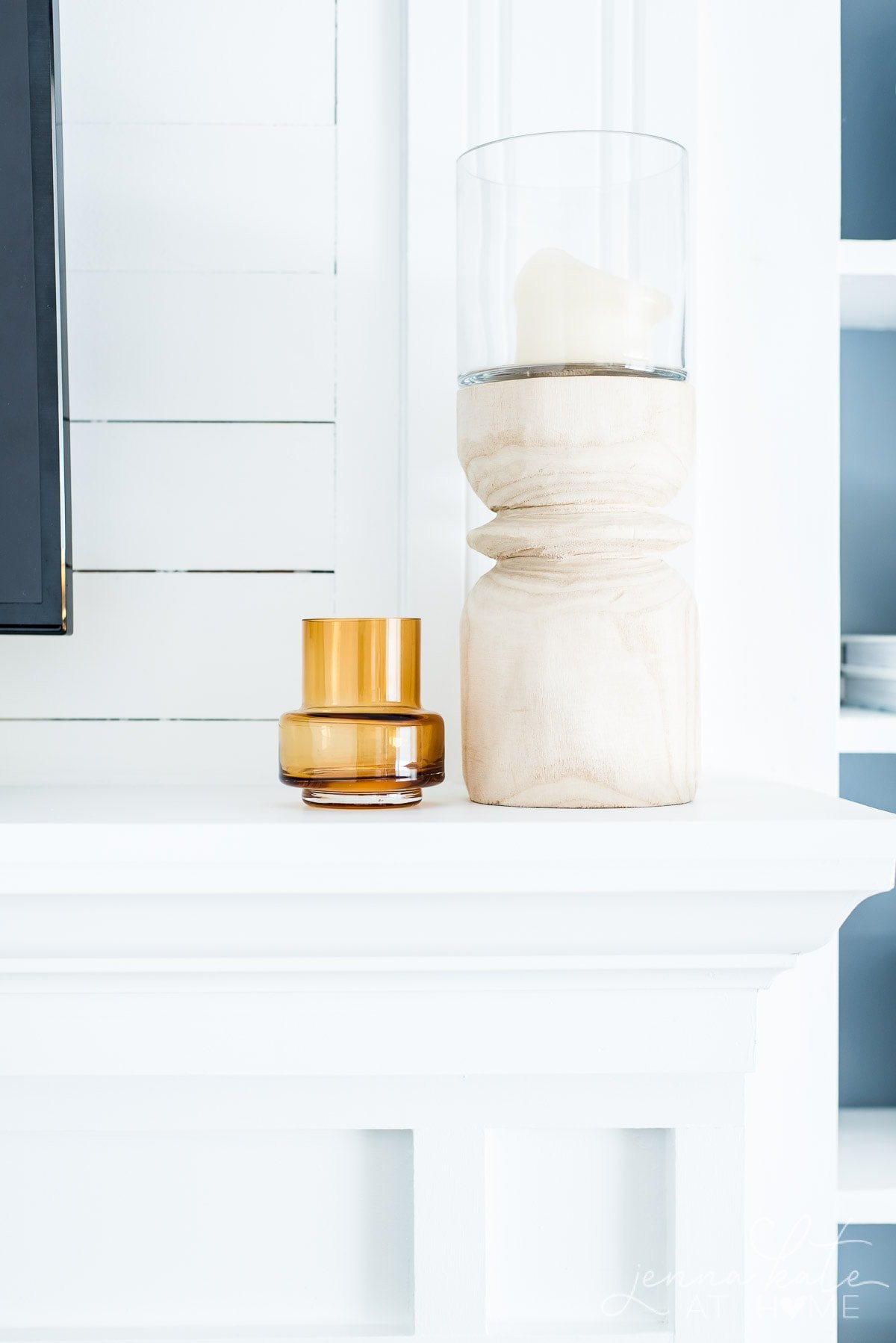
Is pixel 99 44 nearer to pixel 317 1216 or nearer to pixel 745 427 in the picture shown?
pixel 745 427

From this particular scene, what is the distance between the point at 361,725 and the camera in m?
0.57

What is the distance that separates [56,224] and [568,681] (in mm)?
429

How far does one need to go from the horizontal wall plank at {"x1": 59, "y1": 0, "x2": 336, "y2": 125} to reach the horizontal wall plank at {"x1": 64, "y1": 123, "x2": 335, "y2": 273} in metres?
0.02

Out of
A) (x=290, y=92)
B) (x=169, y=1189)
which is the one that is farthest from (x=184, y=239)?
(x=169, y=1189)

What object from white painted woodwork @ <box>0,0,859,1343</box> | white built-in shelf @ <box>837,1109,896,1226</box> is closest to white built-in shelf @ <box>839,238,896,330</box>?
white painted woodwork @ <box>0,0,859,1343</box>

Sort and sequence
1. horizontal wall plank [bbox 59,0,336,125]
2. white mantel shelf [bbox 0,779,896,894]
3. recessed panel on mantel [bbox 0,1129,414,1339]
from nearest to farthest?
white mantel shelf [bbox 0,779,896,894] < recessed panel on mantel [bbox 0,1129,414,1339] < horizontal wall plank [bbox 59,0,336,125]

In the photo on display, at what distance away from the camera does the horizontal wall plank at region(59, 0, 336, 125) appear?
30.6 inches

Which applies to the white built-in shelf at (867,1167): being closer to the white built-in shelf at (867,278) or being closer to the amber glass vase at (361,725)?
the amber glass vase at (361,725)

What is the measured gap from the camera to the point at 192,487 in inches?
31.0

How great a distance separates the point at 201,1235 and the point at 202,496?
1.60ft

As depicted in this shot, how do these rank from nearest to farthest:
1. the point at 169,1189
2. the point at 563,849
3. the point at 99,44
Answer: the point at 563,849 → the point at 169,1189 → the point at 99,44

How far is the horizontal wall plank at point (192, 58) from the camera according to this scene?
2.55ft

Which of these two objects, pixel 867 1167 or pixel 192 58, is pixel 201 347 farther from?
pixel 867 1167

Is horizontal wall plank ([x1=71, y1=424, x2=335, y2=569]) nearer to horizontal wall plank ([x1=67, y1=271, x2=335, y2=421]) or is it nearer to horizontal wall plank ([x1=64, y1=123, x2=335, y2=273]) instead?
horizontal wall plank ([x1=67, y1=271, x2=335, y2=421])
